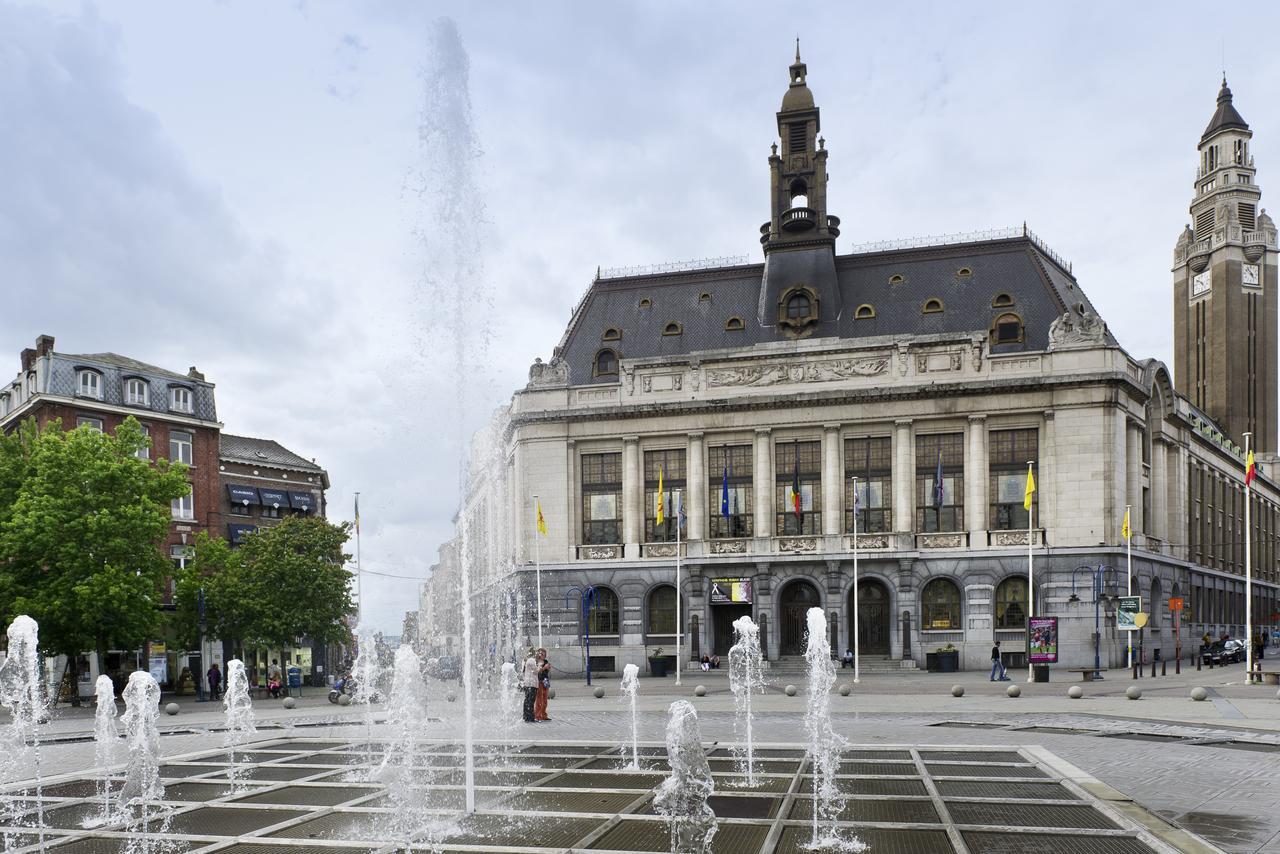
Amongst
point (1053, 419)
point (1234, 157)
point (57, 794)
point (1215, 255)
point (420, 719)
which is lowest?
point (420, 719)

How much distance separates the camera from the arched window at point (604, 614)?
59312mm

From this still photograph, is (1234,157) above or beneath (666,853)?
above

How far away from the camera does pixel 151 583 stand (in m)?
40.4

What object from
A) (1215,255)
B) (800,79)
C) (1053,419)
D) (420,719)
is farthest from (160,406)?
(1215,255)

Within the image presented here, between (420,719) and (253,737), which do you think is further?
(420,719)

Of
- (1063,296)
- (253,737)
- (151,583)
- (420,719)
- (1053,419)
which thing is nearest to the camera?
(253,737)

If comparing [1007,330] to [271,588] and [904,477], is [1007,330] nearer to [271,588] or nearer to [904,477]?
[904,477]

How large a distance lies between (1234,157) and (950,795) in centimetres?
12970

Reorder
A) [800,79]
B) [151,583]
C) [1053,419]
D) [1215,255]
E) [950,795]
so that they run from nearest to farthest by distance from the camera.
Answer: [950,795] → [151,583] → [1053,419] → [800,79] → [1215,255]

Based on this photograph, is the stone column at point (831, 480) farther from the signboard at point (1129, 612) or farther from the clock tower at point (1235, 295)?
the clock tower at point (1235, 295)

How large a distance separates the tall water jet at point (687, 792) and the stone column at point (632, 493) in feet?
154

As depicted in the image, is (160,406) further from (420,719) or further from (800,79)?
(800,79)

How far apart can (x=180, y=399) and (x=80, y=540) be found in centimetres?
2047

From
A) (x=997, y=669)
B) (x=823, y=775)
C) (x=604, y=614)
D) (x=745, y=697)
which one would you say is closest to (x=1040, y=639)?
(x=997, y=669)
